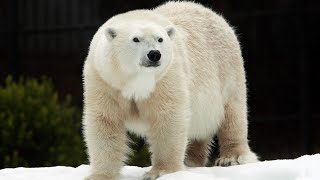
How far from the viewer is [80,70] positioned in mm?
11266

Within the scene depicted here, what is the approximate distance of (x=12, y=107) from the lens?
28.7 ft

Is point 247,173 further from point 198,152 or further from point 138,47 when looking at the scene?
point 198,152

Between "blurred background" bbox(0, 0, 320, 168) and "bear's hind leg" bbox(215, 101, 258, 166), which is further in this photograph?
"blurred background" bbox(0, 0, 320, 168)

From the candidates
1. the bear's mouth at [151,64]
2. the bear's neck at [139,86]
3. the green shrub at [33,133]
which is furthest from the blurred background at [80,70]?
the bear's mouth at [151,64]

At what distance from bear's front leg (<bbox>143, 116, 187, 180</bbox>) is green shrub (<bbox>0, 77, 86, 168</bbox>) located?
2.94 metres

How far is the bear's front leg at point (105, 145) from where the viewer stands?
18.2 feet

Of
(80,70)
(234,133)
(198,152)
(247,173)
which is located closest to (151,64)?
(247,173)

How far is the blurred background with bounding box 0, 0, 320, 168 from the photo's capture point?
859cm

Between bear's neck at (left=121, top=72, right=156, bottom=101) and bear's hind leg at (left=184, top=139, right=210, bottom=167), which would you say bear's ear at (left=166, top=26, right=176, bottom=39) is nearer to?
bear's neck at (left=121, top=72, right=156, bottom=101)

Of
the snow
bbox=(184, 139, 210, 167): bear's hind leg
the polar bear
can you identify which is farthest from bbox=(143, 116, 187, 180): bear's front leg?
bbox=(184, 139, 210, 167): bear's hind leg

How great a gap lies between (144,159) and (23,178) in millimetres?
3189

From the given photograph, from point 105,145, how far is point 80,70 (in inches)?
227

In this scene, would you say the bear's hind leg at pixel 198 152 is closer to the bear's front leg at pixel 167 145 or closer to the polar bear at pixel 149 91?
the polar bear at pixel 149 91

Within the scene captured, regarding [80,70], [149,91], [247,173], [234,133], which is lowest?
[80,70]
